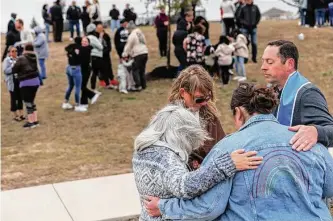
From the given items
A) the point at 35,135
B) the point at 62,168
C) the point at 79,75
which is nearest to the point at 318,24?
the point at 79,75

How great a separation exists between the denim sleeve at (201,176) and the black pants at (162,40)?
45.2 feet

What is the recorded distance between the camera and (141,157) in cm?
268

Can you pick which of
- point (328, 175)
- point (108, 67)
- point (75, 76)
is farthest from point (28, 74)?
point (328, 175)

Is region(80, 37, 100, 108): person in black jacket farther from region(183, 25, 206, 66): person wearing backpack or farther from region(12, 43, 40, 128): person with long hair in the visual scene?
region(183, 25, 206, 66): person wearing backpack

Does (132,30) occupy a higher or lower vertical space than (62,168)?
higher

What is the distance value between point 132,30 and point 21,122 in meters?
3.59

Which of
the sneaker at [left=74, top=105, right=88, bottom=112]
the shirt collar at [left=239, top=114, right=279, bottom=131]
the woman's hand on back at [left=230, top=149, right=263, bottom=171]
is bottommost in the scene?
the sneaker at [left=74, top=105, right=88, bottom=112]

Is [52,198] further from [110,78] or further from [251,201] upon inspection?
[110,78]

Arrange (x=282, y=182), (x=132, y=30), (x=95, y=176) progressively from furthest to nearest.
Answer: (x=132, y=30)
(x=95, y=176)
(x=282, y=182)

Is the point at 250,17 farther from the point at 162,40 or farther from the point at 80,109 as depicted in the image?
the point at 80,109

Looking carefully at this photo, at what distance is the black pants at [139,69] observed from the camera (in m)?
12.4

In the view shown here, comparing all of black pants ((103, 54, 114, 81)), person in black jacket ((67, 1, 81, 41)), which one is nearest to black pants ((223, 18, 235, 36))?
black pants ((103, 54, 114, 81))

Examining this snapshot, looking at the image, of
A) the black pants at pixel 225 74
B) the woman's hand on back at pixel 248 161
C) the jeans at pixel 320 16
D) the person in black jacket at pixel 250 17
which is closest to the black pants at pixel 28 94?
the black pants at pixel 225 74

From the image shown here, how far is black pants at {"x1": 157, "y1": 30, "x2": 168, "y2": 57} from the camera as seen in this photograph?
16102 millimetres
